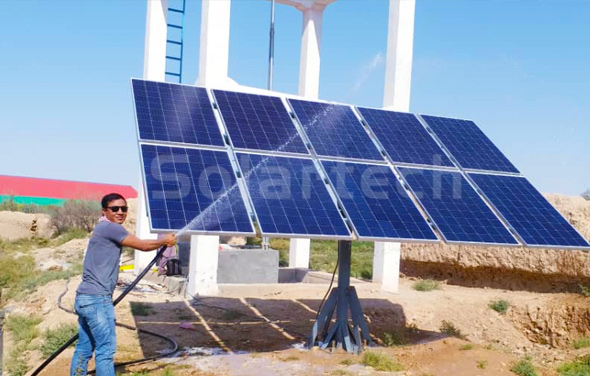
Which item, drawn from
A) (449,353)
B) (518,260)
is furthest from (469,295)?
(449,353)

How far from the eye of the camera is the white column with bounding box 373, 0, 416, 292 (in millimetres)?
17297

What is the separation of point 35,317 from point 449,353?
369 inches

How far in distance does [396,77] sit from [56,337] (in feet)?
37.9

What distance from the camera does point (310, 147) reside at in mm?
10242

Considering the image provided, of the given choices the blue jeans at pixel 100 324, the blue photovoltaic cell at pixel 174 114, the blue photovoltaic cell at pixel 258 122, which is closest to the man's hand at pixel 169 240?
the blue jeans at pixel 100 324

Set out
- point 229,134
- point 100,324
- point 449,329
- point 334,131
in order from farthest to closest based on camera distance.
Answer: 1. point 449,329
2. point 334,131
3. point 229,134
4. point 100,324

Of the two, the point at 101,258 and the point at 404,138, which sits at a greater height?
the point at 404,138

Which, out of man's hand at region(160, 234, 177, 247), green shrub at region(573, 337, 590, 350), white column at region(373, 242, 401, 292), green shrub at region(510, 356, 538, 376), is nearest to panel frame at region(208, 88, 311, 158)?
man's hand at region(160, 234, 177, 247)

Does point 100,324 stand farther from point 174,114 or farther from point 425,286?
point 425,286

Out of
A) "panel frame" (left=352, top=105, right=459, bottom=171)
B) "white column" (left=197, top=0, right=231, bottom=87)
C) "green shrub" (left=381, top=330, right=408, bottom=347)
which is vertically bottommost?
"green shrub" (left=381, top=330, right=408, bottom=347)

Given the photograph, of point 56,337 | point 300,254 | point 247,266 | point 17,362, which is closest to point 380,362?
point 56,337

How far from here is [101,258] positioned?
23.7ft

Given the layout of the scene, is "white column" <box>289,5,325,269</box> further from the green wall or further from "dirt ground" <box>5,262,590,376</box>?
the green wall

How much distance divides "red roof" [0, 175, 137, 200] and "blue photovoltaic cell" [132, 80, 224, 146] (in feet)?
174
